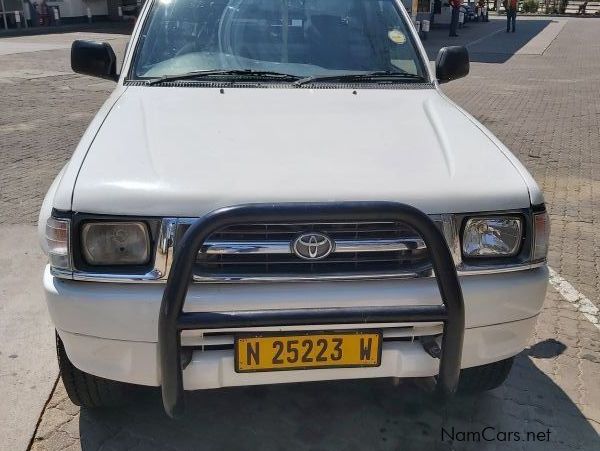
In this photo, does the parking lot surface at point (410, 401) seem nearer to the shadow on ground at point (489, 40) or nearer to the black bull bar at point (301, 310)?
the black bull bar at point (301, 310)

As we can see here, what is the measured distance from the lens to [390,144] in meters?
2.67

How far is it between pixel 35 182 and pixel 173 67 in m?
3.51

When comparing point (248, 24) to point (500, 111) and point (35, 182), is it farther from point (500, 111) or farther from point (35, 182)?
point (500, 111)

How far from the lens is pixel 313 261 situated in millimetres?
2266

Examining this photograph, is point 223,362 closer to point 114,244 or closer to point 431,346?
point 114,244

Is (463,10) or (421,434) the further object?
(463,10)

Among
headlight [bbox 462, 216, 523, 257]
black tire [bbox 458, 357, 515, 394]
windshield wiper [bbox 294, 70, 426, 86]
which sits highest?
windshield wiper [bbox 294, 70, 426, 86]

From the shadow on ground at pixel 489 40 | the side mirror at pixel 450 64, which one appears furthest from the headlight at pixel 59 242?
the shadow on ground at pixel 489 40

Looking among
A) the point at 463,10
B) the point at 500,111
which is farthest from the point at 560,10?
the point at 500,111

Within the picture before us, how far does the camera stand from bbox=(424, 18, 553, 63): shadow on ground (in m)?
20.6

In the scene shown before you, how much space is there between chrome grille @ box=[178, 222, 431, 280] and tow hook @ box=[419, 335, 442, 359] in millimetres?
279

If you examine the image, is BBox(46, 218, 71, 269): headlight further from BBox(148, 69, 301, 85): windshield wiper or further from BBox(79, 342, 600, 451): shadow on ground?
BBox(148, 69, 301, 85): windshield wiper

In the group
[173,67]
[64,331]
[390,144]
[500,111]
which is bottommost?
[500,111]

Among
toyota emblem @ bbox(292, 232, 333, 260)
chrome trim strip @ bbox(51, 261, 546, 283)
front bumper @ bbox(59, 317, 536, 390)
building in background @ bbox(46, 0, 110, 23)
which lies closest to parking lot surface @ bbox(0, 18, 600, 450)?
front bumper @ bbox(59, 317, 536, 390)
